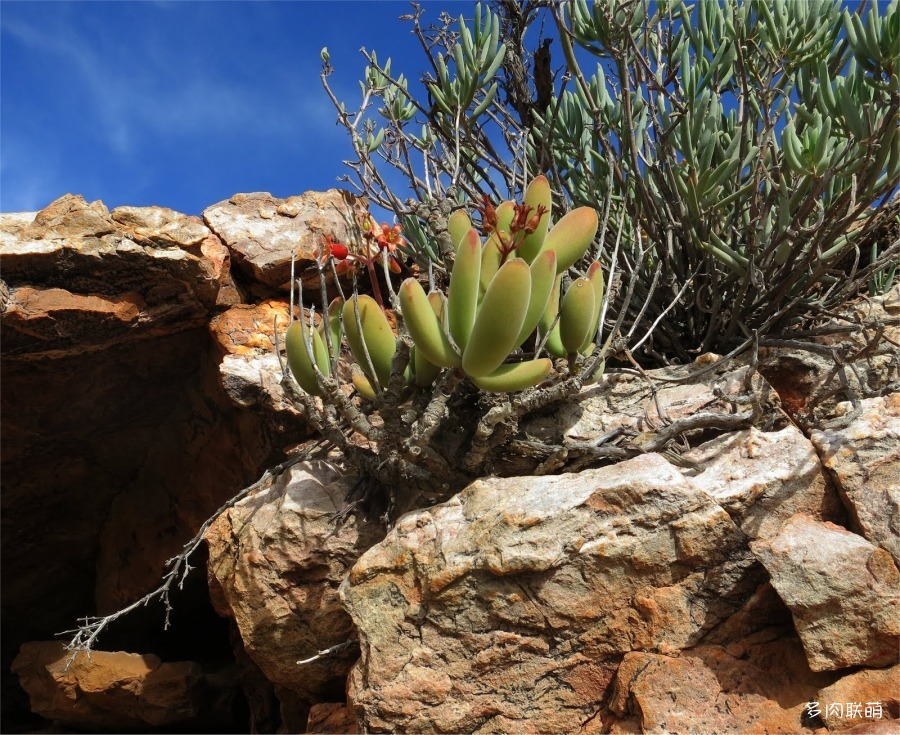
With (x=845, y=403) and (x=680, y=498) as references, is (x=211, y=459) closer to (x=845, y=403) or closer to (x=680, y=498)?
(x=680, y=498)

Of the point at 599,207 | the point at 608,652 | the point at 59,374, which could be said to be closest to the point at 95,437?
the point at 59,374

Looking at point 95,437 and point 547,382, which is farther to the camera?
point 95,437

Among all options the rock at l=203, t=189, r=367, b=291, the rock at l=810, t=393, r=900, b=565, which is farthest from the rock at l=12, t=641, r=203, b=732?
the rock at l=810, t=393, r=900, b=565

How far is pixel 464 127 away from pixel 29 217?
245cm

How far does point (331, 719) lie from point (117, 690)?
2689mm

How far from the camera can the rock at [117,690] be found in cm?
522

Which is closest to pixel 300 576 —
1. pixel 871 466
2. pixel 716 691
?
pixel 716 691

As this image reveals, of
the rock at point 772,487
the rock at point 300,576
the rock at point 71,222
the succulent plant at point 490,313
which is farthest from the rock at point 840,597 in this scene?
the rock at point 71,222

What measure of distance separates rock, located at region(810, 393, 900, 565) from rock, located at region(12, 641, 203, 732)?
4410 millimetres

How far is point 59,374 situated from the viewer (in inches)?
199

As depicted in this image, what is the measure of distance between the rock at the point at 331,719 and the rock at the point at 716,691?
1.18 metres

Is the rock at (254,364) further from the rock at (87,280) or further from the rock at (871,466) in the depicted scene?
the rock at (871,466)

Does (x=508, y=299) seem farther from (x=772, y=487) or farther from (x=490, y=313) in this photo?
(x=772, y=487)

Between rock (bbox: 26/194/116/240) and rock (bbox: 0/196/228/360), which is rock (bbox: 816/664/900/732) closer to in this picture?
rock (bbox: 0/196/228/360)
